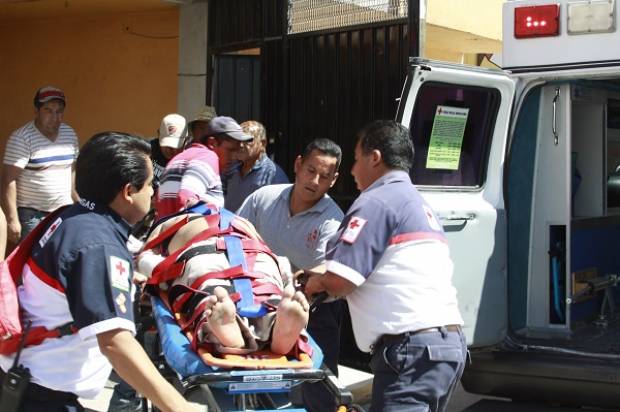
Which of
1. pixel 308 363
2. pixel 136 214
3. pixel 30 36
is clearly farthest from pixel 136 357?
pixel 30 36

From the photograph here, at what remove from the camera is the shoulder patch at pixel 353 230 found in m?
3.61

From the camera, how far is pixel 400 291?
3.65 meters

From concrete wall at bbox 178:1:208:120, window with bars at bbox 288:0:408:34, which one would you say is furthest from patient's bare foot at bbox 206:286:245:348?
concrete wall at bbox 178:1:208:120

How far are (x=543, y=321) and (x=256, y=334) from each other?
2038 millimetres

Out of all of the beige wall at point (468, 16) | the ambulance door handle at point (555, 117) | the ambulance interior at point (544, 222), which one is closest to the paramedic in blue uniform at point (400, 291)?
the ambulance interior at point (544, 222)

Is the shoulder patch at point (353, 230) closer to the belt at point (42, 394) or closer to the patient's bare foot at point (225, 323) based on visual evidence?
the patient's bare foot at point (225, 323)

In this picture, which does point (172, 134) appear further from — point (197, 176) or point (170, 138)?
point (197, 176)

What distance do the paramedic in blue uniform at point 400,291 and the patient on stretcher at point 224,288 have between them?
0.77ft

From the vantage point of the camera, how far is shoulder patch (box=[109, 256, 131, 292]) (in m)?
2.62

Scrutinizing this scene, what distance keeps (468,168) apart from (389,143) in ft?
4.55

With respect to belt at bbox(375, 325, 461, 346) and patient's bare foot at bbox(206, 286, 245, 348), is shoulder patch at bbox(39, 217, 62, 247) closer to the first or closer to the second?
patient's bare foot at bbox(206, 286, 245, 348)

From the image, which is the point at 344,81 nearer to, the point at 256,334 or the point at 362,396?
the point at 362,396

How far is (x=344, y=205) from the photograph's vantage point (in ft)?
22.3

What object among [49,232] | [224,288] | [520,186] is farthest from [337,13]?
[49,232]
